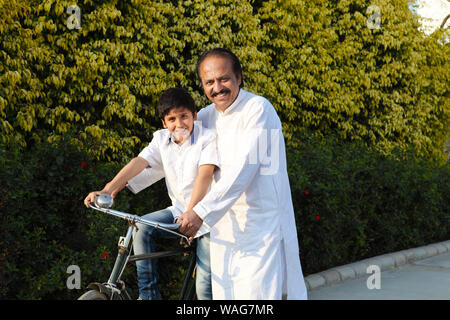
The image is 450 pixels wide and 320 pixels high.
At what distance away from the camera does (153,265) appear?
3.21 meters

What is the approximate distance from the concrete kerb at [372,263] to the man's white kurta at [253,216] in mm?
3322

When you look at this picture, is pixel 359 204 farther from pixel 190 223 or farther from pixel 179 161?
pixel 190 223

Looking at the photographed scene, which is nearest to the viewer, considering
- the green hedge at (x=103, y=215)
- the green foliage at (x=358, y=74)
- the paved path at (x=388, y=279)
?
the green hedge at (x=103, y=215)

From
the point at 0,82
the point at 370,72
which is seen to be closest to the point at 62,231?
the point at 0,82

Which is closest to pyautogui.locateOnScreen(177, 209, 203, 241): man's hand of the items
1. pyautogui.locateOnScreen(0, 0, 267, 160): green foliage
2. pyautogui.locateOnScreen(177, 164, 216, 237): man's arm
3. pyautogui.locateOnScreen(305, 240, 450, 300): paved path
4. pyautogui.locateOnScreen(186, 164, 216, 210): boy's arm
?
pyautogui.locateOnScreen(177, 164, 216, 237): man's arm

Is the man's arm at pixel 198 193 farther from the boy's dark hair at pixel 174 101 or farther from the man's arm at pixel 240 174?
the boy's dark hair at pixel 174 101

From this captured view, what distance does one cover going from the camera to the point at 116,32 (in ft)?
25.0

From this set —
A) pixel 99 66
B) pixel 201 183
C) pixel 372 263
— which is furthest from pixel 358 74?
pixel 201 183

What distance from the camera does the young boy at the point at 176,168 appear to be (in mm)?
3078

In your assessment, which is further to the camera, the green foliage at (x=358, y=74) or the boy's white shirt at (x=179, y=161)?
the green foliage at (x=358, y=74)

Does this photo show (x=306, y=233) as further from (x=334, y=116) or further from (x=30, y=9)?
(x=334, y=116)

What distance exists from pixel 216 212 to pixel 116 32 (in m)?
5.43

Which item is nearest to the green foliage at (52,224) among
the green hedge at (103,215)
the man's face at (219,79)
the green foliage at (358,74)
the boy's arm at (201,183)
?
the green hedge at (103,215)

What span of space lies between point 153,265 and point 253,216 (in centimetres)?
71
